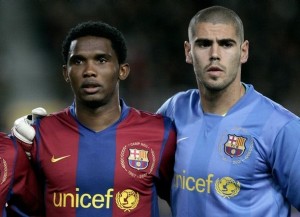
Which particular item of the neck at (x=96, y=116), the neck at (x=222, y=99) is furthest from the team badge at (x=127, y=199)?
the neck at (x=222, y=99)

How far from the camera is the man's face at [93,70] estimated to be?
3451 mm

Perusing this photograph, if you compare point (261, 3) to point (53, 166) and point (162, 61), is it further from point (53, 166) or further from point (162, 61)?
point (53, 166)

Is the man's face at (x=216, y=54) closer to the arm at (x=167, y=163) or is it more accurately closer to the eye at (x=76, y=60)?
the arm at (x=167, y=163)

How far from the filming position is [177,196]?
11.5 feet

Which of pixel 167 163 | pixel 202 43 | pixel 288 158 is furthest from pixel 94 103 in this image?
pixel 288 158

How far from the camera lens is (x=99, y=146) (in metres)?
3.52

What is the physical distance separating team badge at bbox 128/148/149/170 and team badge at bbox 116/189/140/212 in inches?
5.2

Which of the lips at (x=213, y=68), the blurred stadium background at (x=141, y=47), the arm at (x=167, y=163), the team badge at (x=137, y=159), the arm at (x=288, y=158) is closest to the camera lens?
the arm at (x=288, y=158)

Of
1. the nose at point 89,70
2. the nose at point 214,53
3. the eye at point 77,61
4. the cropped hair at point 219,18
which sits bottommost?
the nose at point 89,70

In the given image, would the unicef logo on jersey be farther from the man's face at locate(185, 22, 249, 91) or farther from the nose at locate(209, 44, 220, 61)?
the nose at locate(209, 44, 220, 61)

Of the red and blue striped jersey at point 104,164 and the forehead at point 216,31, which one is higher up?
the forehead at point 216,31

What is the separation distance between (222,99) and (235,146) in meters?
0.25

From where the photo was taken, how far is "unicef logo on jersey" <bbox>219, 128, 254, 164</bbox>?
11.0ft

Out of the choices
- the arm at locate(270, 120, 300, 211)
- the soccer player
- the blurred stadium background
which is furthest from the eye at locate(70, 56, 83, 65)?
the blurred stadium background
